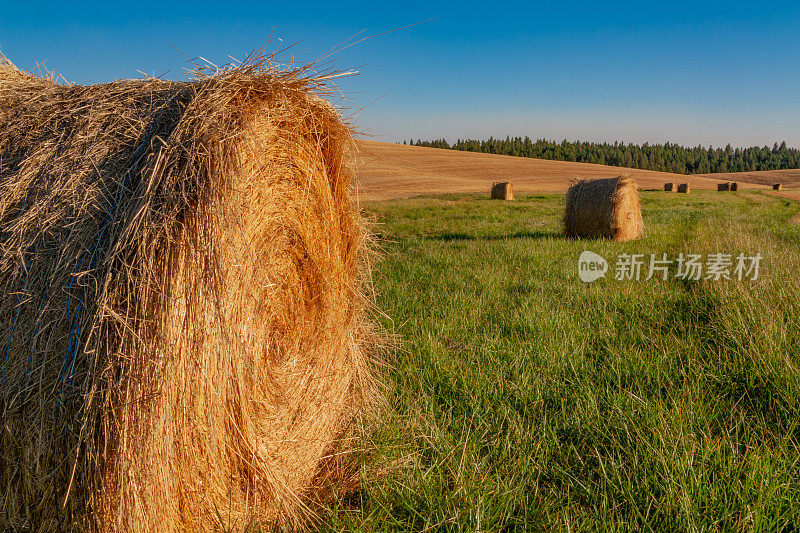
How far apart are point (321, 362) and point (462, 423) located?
955 millimetres

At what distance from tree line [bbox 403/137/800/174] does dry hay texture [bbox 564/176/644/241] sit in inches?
2738

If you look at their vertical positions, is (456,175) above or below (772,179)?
below

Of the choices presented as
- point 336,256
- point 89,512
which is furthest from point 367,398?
point 89,512

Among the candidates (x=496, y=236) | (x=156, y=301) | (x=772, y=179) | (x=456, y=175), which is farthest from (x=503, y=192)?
(x=772, y=179)

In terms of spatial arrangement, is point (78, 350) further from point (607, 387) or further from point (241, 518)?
point (607, 387)

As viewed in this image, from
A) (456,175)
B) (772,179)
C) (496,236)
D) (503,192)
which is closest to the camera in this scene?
(496,236)

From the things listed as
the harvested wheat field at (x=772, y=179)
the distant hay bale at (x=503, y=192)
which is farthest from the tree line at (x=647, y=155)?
the distant hay bale at (x=503, y=192)

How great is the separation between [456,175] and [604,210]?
33392 mm

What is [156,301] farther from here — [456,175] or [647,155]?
[647,155]

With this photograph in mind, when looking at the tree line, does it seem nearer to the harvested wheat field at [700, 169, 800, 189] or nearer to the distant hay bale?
the harvested wheat field at [700, 169, 800, 189]

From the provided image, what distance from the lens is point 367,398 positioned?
3484mm

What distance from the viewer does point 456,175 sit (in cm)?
4431

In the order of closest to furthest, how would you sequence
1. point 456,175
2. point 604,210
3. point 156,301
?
1. point 156,301
2. point 604,210
3. point 456,175

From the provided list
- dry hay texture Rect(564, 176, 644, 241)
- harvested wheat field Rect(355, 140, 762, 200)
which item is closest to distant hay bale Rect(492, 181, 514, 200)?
harvested wheat field Rect(355, 140, 762, 200)
